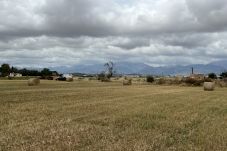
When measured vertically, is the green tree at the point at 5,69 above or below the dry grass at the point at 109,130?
above

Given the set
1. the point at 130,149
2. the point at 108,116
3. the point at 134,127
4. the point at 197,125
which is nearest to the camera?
the point at 130,149

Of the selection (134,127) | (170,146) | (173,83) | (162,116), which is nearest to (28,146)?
(170,146)

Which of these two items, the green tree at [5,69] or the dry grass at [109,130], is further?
the green tree at [5,69]

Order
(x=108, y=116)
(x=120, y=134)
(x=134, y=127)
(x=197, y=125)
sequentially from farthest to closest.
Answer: (x=108, y=116) → (x=197, y=125) → (x=134, y=127) → (x=120, y=134)

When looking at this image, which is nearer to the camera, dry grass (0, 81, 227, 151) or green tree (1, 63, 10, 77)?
dry grass (0, 81, 227, 151)

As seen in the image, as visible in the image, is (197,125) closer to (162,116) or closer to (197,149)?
(162,116)

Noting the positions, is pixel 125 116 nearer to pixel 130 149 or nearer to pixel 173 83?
pixel 130 149

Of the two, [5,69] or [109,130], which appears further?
[5,69]

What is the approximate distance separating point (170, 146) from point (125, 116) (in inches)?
264

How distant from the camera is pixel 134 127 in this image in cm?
1563

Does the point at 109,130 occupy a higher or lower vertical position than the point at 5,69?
lower

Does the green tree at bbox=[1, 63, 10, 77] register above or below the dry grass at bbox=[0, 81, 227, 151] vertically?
above

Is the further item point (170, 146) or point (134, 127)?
point (134, 127)

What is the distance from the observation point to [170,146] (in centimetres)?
1234
